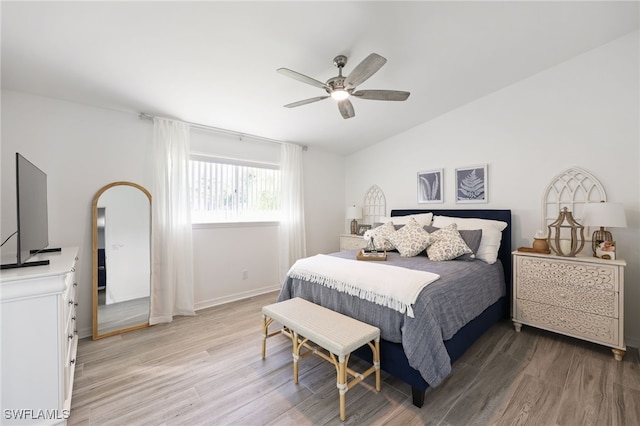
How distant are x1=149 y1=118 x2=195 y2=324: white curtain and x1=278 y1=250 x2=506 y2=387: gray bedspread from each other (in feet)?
4.52

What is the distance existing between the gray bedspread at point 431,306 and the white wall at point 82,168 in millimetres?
1398

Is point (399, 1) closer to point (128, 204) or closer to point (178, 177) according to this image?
point (178, 177)

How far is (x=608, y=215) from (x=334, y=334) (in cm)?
254

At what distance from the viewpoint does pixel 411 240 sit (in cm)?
299

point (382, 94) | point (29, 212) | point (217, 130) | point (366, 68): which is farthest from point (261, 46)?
point (29, 212)

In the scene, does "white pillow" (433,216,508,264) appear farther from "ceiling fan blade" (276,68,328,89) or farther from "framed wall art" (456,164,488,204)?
"ceiling fan blade" (276,68,328,89)

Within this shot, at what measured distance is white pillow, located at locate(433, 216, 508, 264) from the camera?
112 inches

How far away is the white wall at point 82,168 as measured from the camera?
2385 millimetres

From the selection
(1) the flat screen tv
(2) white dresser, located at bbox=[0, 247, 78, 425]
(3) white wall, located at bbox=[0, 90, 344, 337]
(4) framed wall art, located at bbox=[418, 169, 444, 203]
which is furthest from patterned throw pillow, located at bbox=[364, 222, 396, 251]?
(1) the flat screen tv

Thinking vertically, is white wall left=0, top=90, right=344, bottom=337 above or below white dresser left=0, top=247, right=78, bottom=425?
above

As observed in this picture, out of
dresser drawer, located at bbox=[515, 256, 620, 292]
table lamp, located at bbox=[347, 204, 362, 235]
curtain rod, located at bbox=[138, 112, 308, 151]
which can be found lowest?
dresser drawer, located at bbox=[515, 256, 620, 292]

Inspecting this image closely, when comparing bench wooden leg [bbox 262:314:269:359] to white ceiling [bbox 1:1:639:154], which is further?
bench wooden leg [bbox 262:314:269:359]

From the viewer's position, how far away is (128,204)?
2922mm

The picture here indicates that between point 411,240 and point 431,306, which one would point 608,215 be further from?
point 431,306
